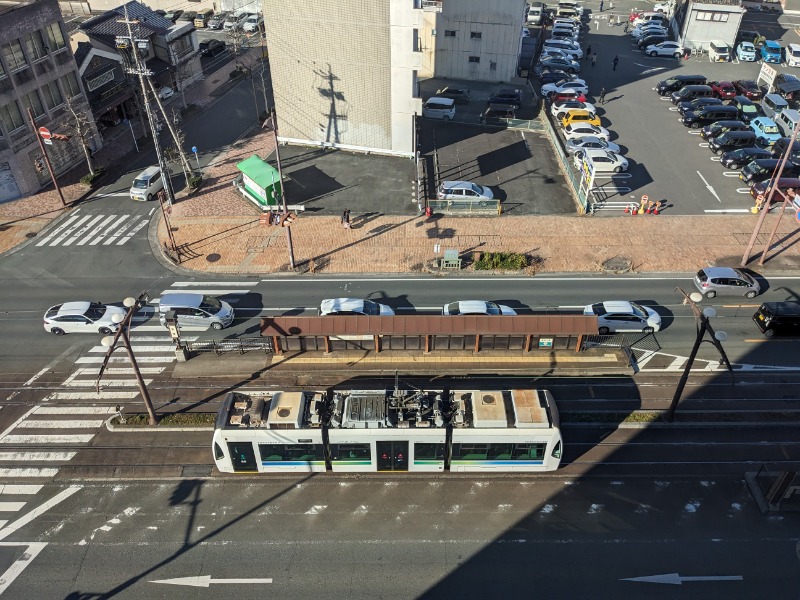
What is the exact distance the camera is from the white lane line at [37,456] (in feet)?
100

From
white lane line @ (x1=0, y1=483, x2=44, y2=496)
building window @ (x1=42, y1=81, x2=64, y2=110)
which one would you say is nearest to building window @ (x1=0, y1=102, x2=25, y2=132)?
building window @ (x1=42, y1=81, x2=64, y2=110)

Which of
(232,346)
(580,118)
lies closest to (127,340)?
(232,346)

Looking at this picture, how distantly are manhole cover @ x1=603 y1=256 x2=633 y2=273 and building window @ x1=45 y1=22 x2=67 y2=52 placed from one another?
168 ft

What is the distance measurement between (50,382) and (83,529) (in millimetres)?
11618

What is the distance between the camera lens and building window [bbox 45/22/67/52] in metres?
51.8

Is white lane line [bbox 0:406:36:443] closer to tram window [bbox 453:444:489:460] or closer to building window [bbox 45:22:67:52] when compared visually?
tram window [bbox 453:444:489:460]

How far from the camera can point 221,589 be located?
979 inches

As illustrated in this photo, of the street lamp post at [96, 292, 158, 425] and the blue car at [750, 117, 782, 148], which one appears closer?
the street lamp post at [96, 292, 158, 425]

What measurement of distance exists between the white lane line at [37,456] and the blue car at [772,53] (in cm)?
9210

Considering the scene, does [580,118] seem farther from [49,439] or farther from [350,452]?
[49,439]

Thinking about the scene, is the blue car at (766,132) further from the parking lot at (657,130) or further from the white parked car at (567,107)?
the white parked car at (567,107)

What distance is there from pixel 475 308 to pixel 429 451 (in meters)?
12.5

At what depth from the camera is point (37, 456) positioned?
101ft

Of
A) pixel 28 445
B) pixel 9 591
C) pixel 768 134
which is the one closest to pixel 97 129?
pixel 28 445
